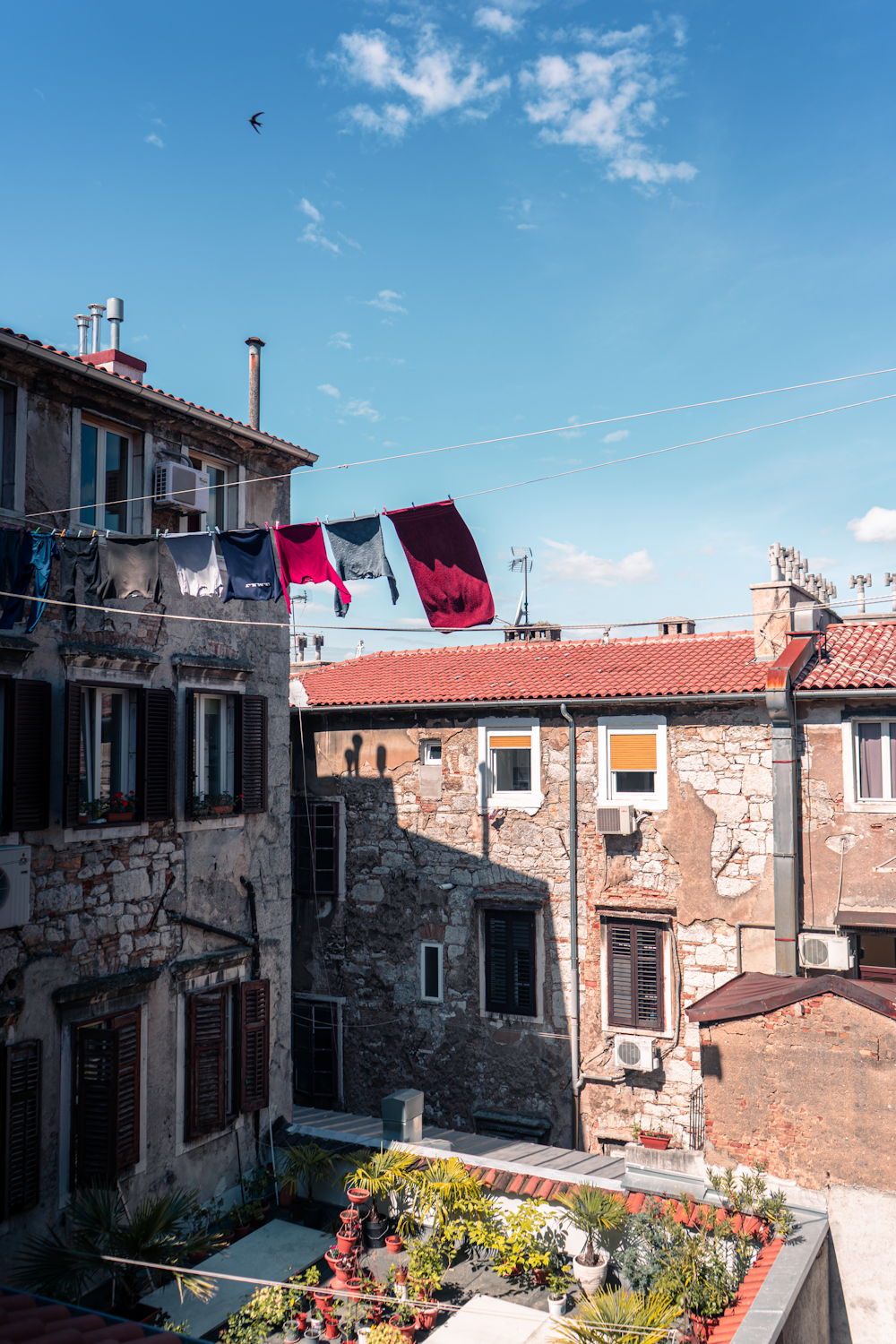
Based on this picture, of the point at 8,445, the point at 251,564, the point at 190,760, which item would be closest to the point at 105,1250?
the point at 190,760

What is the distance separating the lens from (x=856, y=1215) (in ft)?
29.0

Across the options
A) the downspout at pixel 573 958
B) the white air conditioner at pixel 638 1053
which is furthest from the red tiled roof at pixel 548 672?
the white air conditioner at pixel 638 1053

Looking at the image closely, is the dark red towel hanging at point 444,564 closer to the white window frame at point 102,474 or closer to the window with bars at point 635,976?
the white window frame at point 102,474

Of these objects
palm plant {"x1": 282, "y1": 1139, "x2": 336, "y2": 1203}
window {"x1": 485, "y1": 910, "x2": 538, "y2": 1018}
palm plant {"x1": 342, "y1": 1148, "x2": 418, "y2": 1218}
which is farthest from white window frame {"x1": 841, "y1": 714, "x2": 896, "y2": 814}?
palm plant {"x1": 282, "y1": 1139, "x2": 336, "y2": 1203}

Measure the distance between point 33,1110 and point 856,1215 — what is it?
8258 mm

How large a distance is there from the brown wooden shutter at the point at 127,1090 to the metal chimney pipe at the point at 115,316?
28.0 feet

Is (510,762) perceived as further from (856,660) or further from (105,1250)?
(105,1250)

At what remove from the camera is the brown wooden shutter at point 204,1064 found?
11.6m

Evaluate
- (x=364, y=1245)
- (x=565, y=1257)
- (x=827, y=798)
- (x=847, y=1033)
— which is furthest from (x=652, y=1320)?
(x=827, y=798)

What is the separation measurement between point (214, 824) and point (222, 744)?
45.8 inches

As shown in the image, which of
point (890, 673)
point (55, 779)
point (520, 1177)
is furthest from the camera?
point (890, 673)

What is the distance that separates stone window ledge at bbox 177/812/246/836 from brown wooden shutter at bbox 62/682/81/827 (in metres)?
1.85

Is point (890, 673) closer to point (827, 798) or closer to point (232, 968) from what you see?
point (827, 798)

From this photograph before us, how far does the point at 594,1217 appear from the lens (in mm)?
9289
